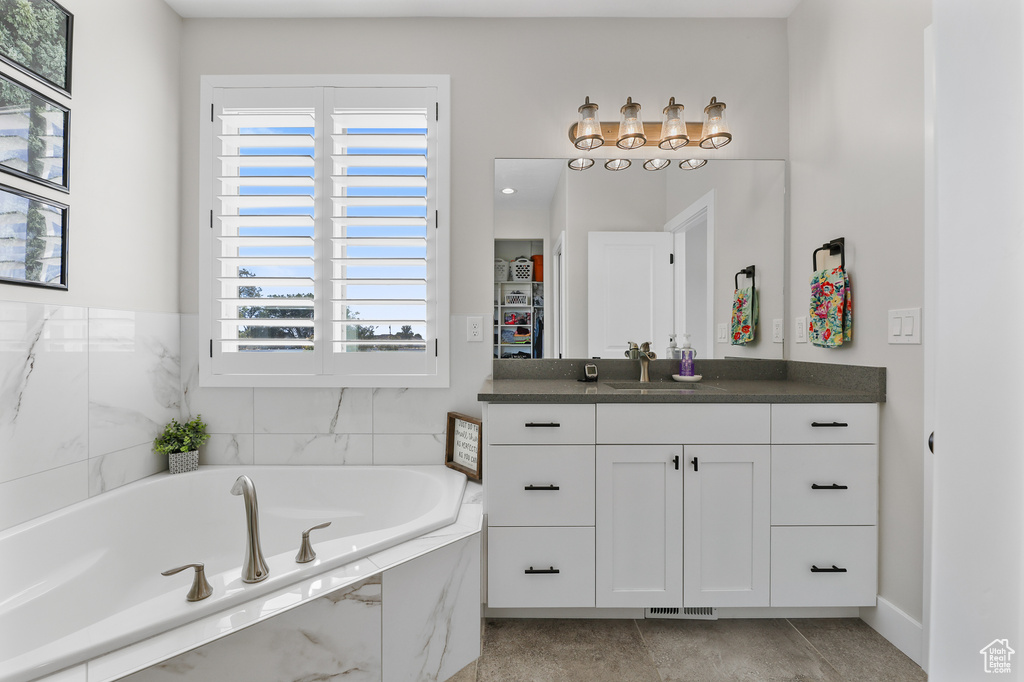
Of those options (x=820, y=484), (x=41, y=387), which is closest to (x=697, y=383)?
(x=820, y=484)

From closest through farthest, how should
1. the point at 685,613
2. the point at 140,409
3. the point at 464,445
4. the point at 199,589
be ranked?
the point at 199,589, the point at 685,613, the point at 140,409, the point at 464,445

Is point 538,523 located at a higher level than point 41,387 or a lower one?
lower

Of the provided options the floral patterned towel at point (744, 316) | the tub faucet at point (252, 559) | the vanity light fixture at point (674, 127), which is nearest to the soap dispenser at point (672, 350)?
the floral patterned towel at point (744, 316)

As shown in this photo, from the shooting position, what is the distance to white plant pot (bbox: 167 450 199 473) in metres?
2.11

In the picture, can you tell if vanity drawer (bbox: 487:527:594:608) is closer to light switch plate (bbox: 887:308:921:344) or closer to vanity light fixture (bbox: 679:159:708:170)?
light switch plate (bbox: 887:308:921:344)

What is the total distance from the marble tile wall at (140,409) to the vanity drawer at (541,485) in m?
0.57

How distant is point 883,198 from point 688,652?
1709mm

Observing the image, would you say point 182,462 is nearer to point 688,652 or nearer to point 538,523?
point 538,523

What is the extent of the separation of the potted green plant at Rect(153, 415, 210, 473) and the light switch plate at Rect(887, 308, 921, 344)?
272cm

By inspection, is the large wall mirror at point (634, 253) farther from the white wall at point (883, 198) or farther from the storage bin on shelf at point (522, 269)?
the white wall at point (883, 198)

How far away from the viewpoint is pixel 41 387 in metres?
1.59

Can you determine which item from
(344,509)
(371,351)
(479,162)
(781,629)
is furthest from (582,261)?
(781,629)

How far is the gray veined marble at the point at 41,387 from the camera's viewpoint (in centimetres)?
149

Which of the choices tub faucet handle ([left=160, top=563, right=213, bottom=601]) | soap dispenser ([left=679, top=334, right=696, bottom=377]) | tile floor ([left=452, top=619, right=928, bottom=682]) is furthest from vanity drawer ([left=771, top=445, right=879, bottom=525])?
tub faucet handle ([left=160, top=563, right=213, bottom=601])
